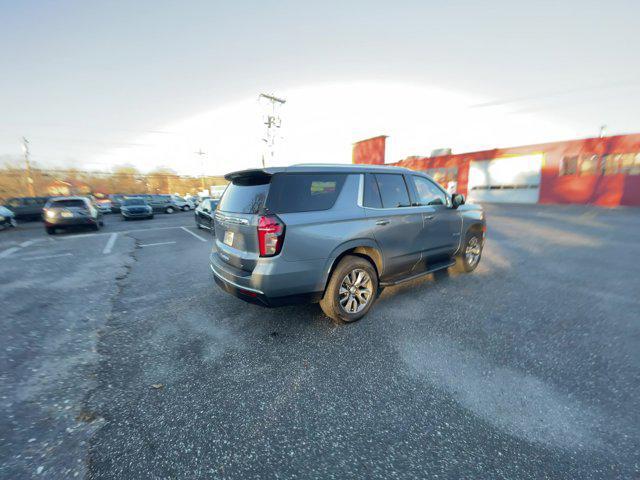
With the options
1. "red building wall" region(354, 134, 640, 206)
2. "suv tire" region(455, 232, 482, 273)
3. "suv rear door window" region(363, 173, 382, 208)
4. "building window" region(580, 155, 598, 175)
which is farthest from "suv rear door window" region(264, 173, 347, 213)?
"building window" region(580, 155, 598, 175)

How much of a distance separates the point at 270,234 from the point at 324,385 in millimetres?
1550

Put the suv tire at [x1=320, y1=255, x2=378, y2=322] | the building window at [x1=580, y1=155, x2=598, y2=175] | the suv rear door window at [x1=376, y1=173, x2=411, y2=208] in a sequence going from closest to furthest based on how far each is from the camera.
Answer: the suv tire at [x1=320, y1=255, x2=378, y2=322] → the suv rear door window at [x1=376, y1=173, x2=411, y2=208] → the building window at [x1=580, y1=155, x2=598, y2=175]

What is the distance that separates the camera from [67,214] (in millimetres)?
11094

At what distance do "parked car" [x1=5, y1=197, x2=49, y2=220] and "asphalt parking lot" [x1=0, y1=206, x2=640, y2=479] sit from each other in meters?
18.1

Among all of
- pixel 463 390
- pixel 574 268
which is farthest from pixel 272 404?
pixel 574 268

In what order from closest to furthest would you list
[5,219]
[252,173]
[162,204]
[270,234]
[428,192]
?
1. [270,234]
2. [252,173]
3. [428,192]
4. [5,219]
5. [162,204]

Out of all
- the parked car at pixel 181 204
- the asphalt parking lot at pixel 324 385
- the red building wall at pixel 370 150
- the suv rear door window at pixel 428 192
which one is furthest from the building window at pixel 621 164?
the parked car at pixel 181 204

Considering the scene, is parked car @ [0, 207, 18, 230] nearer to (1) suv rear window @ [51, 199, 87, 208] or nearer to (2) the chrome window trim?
(1) suv rear window @ [51, 199, 87, 208]

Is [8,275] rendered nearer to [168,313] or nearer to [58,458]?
[168,313]

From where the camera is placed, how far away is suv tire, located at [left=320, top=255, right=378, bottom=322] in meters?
3.28

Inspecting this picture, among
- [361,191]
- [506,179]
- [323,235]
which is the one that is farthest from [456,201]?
[506,179]

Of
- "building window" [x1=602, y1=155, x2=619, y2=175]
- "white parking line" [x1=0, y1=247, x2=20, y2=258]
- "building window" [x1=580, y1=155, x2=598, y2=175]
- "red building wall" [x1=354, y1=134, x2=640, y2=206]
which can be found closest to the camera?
"white parking line" [x1=0, y1=247, x2=20, y2=258]

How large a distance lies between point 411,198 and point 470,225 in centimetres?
178

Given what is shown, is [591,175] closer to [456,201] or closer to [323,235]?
[456,201]
